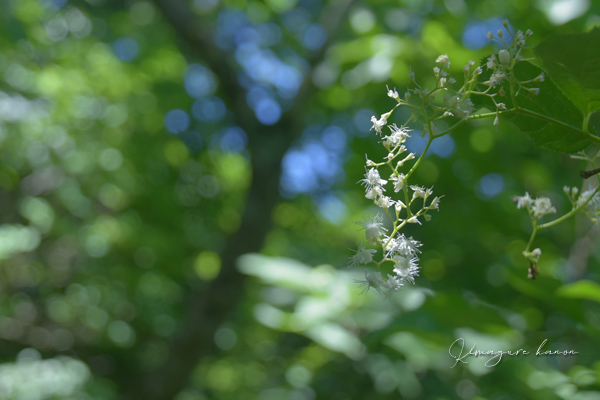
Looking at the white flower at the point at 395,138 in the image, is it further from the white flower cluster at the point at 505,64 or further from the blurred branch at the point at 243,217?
the blurred branch at the point at 243,217

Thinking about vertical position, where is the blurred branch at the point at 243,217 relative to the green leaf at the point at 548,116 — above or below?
above

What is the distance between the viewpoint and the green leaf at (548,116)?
377mm

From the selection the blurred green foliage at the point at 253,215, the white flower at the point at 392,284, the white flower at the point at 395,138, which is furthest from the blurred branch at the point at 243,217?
the white flower at the point at 392,284

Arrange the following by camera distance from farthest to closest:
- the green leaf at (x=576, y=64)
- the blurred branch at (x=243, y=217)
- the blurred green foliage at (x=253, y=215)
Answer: the blurred branch at (x=243, y=217) < the blurred green foliage at (x=253, y=215) < the green leaf at (x=576, y=64)

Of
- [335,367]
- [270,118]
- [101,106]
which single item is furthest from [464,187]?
[101,106]

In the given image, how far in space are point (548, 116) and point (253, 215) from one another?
228 cm

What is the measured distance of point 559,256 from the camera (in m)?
1.89

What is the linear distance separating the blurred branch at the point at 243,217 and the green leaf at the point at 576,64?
217 cm

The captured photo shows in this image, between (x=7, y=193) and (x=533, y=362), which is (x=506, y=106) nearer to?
(x=533, y=362)

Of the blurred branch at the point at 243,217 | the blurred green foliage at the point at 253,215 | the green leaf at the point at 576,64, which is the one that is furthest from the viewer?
the blurred branch at the point at 243,217

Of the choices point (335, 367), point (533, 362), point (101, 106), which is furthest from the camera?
point (101, 106)

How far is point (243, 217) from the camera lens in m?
2.61

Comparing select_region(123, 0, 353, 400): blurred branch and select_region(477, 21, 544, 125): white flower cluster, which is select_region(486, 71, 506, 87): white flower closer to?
select_region(477, 21, 544, 125): white flower cluster

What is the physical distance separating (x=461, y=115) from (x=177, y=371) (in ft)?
8.84
